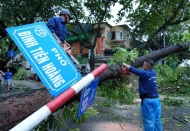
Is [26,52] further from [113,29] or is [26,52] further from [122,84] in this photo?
[113,29]

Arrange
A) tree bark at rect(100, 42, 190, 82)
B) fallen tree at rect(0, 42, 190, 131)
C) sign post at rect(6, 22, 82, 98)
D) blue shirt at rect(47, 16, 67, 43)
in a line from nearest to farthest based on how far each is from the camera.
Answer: sign post at rect(6, 22, 82, 98), fallen tree at rect(0, 42, 190, 131), blue shirt at rect(47, 16, 67, 43), tree bark at rect(100, 42, 190, 82)

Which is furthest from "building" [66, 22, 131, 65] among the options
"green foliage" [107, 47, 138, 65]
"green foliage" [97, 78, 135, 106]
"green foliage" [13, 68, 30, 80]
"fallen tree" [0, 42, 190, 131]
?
"fallen tree" [0, 42, 190, 131]

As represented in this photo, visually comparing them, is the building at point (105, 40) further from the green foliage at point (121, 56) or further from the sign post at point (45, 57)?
the sign post at point (45, 57)

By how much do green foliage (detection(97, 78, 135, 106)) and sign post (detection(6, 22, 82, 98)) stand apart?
2.22 m

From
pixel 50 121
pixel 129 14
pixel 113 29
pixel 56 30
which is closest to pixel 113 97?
pixel 50 121

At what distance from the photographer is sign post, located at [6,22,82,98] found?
141 centimetres

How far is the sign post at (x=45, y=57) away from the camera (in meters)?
1.41

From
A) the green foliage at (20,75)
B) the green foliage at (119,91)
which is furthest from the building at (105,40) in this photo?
the green foliage at (119,91)

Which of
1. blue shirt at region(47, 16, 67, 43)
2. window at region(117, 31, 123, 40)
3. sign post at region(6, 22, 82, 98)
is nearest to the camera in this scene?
sign post at region(6, 22, 82, 98)

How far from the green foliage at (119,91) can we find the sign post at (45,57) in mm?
2218

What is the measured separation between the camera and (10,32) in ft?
4.58

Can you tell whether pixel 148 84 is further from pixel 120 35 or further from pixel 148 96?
pixel 120 35

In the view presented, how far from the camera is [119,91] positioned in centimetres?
378

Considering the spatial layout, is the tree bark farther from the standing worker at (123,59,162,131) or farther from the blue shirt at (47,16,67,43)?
the blue shirt at (47,16,67,43)
